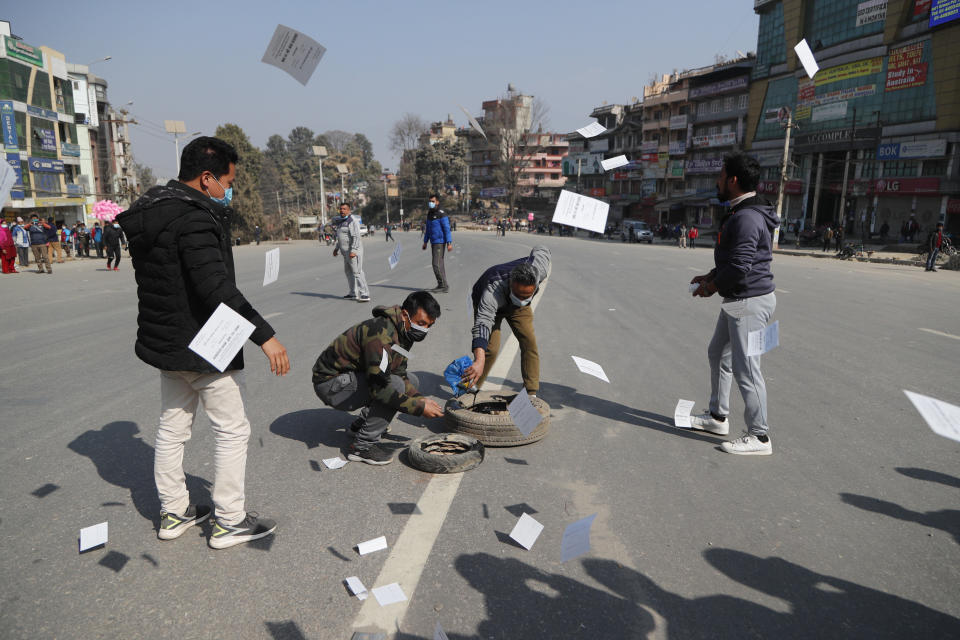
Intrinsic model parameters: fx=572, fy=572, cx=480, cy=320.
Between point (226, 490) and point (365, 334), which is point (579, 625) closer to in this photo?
point (226, 490)

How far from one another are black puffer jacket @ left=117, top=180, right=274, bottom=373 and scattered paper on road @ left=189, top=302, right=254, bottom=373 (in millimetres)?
66

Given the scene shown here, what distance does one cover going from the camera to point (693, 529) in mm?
2998

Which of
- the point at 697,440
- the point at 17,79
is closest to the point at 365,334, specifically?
the point at 697,440

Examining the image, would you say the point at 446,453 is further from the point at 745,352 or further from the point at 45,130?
the point at 45,130

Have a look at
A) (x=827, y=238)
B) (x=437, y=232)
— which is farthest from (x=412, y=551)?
(x=827, y=238)

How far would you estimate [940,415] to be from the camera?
259 centimetres

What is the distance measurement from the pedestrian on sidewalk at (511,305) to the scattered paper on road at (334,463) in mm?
1139

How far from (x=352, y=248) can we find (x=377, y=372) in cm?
735

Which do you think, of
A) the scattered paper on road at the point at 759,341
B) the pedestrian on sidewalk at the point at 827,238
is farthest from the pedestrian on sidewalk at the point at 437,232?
the pedestrian on sidewalk at the point at 827,238

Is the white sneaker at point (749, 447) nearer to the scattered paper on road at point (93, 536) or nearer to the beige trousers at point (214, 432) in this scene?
the beige trousers at point (214, 432)

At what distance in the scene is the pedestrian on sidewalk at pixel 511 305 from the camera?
4301 millimetres

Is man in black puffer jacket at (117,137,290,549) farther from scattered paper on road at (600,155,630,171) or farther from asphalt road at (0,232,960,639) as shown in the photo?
scattered paper on road at (600,155,630,171)

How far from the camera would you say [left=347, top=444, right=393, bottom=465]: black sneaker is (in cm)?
378

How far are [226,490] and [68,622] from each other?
768 millimetres
